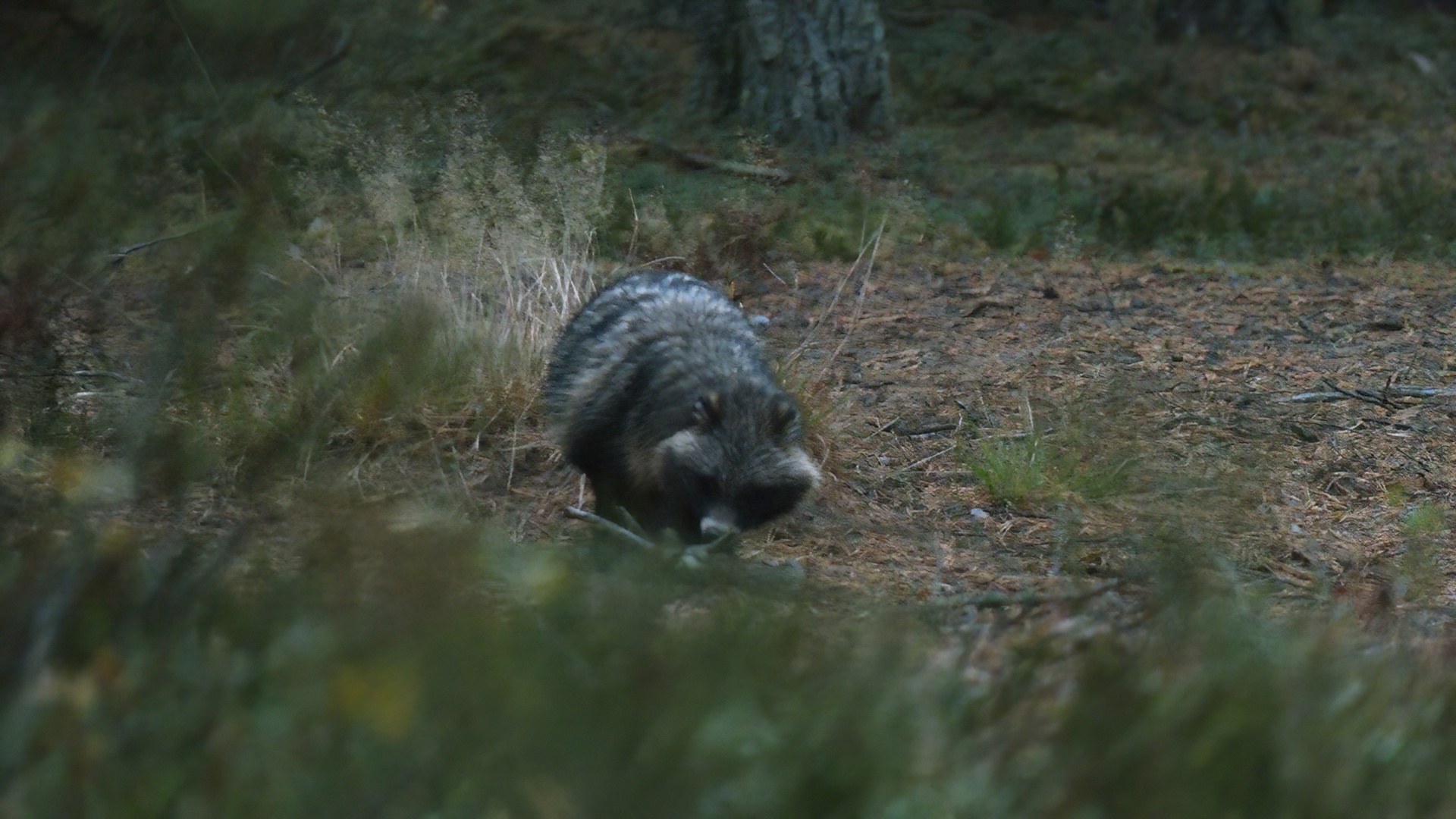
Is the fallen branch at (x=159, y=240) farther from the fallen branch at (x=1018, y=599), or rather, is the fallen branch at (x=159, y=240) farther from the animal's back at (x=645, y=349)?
the fallen branch at (x=1018, y=599)

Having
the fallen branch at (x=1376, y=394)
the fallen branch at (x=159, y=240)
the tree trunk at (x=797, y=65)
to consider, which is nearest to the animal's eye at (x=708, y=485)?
the fallen branch at (x=159, y=240)

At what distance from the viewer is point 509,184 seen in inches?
271

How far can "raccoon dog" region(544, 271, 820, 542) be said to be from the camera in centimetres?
538

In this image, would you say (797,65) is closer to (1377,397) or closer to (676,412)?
(1377,397)

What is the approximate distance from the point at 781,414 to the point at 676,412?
1.34 ft

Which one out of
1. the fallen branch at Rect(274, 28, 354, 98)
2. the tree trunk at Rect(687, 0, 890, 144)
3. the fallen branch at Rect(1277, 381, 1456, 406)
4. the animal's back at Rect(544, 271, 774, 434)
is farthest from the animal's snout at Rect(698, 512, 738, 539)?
the tree trunk at Rect(687, 0, 890, 144)

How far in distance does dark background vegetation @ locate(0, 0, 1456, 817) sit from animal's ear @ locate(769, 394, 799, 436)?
107 cm

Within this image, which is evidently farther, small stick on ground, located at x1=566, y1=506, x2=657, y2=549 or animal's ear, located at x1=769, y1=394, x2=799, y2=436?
animal's ear, located at x1=769, y1=394, x2=799, y2=436

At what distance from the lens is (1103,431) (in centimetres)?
620

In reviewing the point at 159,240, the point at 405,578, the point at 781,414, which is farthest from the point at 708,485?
the point at 405,578

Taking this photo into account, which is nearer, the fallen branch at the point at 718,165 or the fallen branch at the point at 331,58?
the fallen branch at the point at 331,58

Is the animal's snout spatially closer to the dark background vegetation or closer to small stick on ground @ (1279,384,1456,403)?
the dark background vegetation

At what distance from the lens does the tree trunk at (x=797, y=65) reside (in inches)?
427

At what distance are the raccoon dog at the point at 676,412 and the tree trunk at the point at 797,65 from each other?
454 cm
